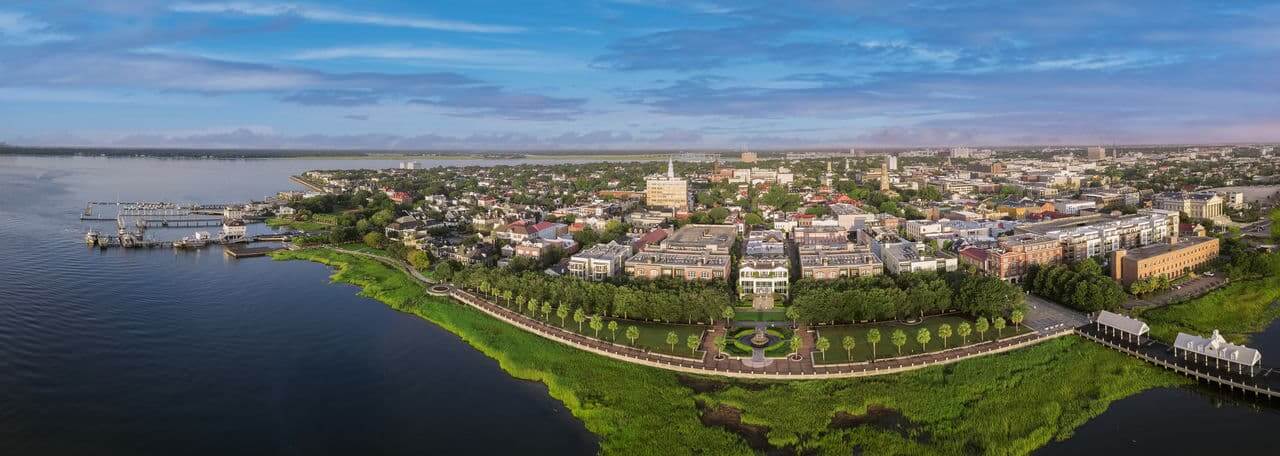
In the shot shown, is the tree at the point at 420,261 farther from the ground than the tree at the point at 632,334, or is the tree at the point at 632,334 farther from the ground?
the tree at the point at 420,261

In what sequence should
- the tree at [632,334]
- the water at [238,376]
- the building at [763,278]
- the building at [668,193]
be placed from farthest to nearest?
the building at [668,193] < the building at [763,278] < the tree at [632,334] < the water at [238,376]

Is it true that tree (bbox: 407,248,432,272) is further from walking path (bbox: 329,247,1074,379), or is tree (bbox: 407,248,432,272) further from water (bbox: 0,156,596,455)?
walking path (bbox: 329,247,1074,379)

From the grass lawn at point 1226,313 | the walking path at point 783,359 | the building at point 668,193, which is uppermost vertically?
the building at point 668,193

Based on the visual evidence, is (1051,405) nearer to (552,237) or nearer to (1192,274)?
(1192,274)

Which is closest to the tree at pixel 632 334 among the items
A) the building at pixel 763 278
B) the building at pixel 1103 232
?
the building at pixel 763 278

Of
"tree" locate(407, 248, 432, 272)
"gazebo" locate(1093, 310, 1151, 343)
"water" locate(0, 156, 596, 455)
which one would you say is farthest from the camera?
"tree" locate(407, 248, 432, 272)

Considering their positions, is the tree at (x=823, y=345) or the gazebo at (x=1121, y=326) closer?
the tree at (x=823, y=345)

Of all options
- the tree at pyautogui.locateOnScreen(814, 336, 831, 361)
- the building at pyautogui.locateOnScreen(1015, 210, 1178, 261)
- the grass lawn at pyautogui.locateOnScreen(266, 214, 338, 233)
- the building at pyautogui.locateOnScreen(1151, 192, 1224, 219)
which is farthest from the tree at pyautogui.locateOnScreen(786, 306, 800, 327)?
the grass lawn at pyautogui.locateOnScreen(266, 214, 338, 233)

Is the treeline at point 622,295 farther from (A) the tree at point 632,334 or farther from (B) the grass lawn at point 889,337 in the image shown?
(B) the grass lawn at point 889,337
